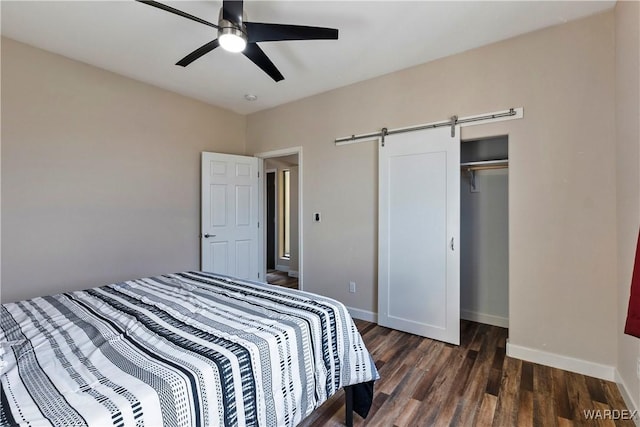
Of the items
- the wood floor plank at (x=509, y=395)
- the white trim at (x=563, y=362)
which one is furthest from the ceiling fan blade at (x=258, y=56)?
the white trim at (x=563, y=362)

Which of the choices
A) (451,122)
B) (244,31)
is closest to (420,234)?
(451,122)

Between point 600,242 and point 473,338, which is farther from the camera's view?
point 473,338

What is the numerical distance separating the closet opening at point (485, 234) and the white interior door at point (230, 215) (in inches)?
108

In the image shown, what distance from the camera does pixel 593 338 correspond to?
7.13ft

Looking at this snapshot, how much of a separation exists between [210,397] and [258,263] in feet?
11.1

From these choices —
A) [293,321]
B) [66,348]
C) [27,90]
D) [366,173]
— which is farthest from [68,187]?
[366,173]

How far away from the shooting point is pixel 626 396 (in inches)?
72.6

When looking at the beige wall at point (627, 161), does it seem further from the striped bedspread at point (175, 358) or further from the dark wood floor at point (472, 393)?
the striped bedspread at point (175, 358)

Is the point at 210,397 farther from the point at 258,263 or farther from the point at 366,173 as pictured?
the point at 258,263

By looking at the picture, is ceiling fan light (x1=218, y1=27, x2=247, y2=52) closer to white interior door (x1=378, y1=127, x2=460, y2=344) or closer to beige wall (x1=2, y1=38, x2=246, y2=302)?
white interior door (x1=378, y1=127, x2=460, y2=344)

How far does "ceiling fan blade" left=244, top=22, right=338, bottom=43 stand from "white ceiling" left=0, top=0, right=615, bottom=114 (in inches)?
15.3

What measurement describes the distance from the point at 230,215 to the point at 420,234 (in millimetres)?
2497

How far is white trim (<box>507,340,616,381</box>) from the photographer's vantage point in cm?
212

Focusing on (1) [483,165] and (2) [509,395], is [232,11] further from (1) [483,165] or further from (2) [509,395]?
(2) [509,395]
